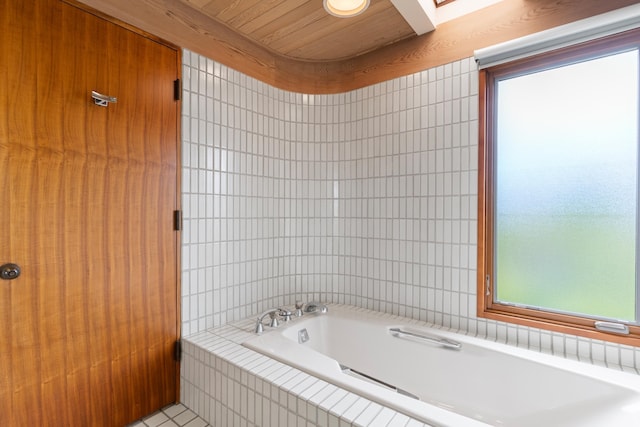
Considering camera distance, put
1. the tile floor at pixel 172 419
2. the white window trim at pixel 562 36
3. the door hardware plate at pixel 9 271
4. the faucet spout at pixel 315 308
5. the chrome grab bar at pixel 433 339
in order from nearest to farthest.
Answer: the door hardware plate at pixel 9 271 < the white window trim at pixel 562 36 < the tile floor at pixel 172 419 < the chrome grab bar at pixel 433 339 < the faucet spout at pixel 315 308

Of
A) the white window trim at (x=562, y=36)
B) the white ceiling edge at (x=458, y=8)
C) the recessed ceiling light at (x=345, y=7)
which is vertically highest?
the white ceiling edge at (x=458, y=8)

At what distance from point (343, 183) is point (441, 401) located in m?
1.43

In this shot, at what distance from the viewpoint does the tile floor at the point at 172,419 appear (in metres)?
1.44

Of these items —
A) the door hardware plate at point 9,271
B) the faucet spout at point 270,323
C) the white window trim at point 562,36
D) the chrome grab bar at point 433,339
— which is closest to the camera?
the door hardware plate at point 9,271

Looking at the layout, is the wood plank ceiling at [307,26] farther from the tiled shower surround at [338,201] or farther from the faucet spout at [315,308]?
the faucet spout at [315,308]

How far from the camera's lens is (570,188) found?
4.92 feet

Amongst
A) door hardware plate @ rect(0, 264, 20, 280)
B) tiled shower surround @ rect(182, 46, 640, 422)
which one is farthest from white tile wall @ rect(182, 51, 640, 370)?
door hardware plate @ rect(0, 264, 20, 280)

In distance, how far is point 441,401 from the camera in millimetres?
1565

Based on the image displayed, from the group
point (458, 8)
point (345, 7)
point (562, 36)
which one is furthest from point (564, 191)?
point (345, 7)

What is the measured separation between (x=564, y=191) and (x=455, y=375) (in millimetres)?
1073

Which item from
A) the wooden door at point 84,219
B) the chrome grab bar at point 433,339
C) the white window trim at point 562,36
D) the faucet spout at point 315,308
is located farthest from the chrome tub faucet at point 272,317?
the white window trim at point 562,36

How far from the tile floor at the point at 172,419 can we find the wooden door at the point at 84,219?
50 millimetres

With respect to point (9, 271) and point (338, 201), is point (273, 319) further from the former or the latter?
point (9, 271)

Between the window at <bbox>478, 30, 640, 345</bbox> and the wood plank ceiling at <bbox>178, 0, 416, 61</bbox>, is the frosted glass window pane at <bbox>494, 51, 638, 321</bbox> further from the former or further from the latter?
the wood plank ceiling at <bbox>178, 0, 416, 61</bbox>
